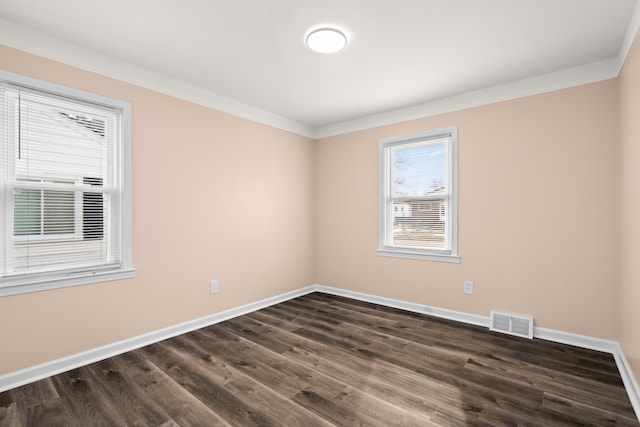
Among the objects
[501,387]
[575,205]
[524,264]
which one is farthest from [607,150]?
[501,387]

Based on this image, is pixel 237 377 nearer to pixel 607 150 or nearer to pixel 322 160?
pixel 322 160

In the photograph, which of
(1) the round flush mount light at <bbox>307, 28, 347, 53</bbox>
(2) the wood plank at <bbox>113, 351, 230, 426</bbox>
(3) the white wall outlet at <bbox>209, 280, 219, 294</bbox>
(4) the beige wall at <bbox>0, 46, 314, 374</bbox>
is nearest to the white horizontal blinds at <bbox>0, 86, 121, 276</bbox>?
(4) the beige wall at <bbox>0, 46, 314, 374</bbox>

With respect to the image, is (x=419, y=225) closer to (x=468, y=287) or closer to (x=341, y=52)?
(x=468, y=287)

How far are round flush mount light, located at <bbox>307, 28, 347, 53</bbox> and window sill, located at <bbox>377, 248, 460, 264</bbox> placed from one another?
2.53 m

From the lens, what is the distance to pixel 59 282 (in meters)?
2.40

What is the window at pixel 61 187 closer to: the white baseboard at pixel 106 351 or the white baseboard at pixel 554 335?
the white baseboard at pixel 106 351

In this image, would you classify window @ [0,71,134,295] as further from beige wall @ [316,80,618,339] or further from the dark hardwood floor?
beige wall @ [316,80,618,339]

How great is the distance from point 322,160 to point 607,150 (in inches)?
130

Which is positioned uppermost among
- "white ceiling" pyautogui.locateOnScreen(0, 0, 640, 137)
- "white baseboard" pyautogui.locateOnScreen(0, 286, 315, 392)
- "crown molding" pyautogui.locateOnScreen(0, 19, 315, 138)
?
"white ceiling" pyautogui.locateOnScreen(0, 0, 640, 137)

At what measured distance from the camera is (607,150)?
8.93 ft

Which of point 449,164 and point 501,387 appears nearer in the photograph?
point 501,387

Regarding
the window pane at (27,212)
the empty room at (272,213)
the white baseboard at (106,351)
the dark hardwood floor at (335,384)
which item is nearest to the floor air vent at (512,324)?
the empty room at (272,213)

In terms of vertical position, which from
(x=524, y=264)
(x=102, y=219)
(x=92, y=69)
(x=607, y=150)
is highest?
(x=92, y=69)

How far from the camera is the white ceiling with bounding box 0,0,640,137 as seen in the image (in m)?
2.04
